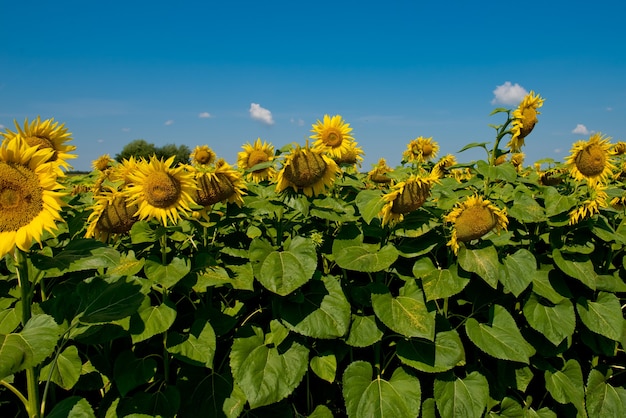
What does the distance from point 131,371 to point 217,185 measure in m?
1.12

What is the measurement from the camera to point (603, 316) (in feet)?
11.3

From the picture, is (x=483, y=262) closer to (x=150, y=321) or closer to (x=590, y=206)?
(x=590, y=206)

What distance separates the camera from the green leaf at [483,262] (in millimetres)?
2791

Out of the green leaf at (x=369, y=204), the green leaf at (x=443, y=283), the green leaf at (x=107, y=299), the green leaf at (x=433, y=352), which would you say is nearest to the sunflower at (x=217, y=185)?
the green leaf at (x=107, y=299)

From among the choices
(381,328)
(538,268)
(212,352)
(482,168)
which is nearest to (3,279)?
(212,352)

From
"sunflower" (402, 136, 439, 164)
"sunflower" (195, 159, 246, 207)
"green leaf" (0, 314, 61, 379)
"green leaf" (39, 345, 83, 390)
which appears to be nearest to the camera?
"green leaf" (0, 314, 61, 379)

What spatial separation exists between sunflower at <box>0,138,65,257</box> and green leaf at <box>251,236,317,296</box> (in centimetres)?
106

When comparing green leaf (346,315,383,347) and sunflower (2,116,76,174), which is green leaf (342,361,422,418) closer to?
green leaf (346,315,383,347)

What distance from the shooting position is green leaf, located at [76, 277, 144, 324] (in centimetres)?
205

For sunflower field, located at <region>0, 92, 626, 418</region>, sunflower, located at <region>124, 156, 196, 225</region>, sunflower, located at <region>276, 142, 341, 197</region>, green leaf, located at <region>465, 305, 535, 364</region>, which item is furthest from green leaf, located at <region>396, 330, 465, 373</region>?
sunflower, located at <region>124, 156, 196, 225</region>

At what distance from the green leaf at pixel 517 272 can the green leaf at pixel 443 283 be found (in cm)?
31

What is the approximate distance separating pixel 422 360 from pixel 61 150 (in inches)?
95.4


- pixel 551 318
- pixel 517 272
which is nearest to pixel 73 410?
pixel 517 272

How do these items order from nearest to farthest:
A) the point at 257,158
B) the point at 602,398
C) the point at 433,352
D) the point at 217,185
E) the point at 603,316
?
1. the point at 217,185
2. the point at 433,352
3. the point at 603,316
4. the point at 602,398
5. the point at 257,158
